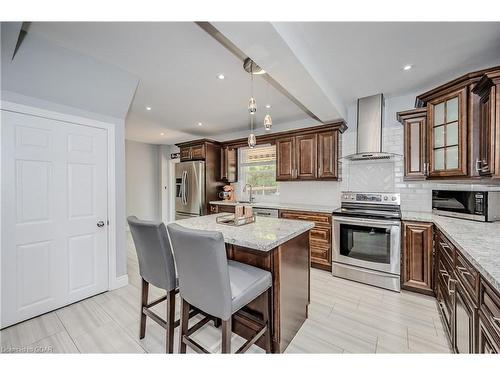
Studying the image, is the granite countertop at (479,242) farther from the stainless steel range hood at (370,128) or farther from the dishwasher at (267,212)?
the dishwasher at (267,212)

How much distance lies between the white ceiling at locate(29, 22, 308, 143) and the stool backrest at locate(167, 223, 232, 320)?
1.62 meters

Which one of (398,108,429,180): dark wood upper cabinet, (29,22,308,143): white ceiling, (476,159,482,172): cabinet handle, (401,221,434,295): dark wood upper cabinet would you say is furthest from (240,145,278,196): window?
(476,159,482,172): cabinet handle

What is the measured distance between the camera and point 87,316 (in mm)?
2139

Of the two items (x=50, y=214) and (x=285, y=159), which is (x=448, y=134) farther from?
(x=50, y=214)

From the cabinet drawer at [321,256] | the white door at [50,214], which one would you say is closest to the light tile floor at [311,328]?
the white door at [50,214]

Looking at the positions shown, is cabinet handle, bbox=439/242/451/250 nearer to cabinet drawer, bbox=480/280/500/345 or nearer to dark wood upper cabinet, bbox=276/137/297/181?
cabinet drawer, bbox=480/280/500/345

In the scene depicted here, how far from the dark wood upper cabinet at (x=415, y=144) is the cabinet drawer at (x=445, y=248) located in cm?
89

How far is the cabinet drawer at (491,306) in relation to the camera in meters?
0.94

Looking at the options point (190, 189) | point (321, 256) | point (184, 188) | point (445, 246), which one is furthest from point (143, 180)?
point (445, 246)

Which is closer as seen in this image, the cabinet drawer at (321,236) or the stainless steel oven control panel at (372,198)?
the stainless steel oven control panel at (372,198)

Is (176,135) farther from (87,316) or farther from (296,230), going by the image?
(296,230)

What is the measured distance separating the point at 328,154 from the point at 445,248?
6.63 ft

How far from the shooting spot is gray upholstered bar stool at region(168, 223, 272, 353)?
3.95 ft
